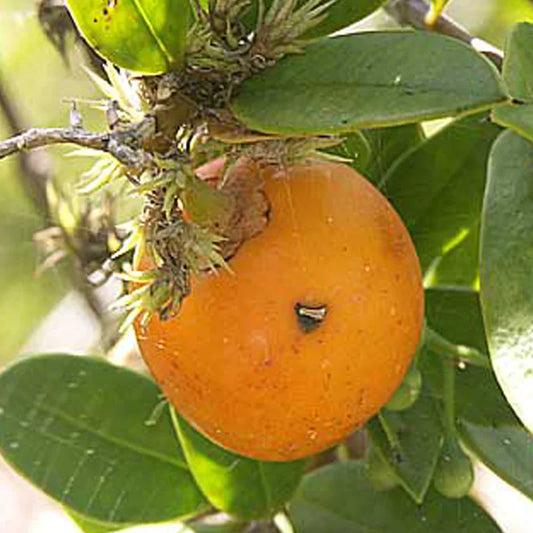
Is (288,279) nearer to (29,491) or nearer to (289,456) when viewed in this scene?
(289,456)

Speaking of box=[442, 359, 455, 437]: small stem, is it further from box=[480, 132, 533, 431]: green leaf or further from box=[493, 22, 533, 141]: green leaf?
box=[493, 22, 533, 141]: green leaf

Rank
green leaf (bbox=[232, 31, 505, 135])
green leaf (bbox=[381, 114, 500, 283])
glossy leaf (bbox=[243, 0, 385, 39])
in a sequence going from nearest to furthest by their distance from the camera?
1. green leaf (bbox=[232, 31, 505, 135])
2. glossy leaf (bbox=[243, 0, 385, 39])
3. green leaf (bbox=[381, 114, 500, 283])

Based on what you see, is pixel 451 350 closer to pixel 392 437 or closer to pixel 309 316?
pixel 392 437

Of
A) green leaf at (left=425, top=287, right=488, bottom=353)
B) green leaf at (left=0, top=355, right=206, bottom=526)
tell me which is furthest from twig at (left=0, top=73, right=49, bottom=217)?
green leaf at (left=425, top=287, right=488, bottom=353)

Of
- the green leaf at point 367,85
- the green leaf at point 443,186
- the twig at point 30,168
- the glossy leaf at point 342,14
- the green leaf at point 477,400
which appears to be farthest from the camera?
the twig at point 30,168

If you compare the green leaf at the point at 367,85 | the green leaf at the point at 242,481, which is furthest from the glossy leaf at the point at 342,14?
the green leaf at the point at 242,481

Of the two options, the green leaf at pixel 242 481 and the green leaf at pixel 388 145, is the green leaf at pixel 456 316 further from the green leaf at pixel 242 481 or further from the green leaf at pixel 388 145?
the green leaf at pixel 242 481
